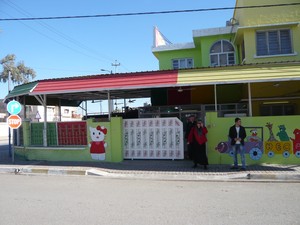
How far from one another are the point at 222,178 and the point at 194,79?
3.60m

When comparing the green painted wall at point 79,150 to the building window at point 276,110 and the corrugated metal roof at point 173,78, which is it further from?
the building window at point 276,110

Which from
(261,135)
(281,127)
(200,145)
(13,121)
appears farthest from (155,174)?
(13,121)

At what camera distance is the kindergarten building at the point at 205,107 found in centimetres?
1090

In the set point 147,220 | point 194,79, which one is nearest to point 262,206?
point 147,220

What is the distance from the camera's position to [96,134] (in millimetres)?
12562

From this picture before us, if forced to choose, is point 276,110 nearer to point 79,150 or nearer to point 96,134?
point 96,134

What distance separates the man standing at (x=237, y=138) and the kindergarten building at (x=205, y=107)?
84 cm

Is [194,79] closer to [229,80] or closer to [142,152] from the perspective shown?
[229,80]

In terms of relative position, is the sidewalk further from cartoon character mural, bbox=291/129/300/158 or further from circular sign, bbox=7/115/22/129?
circular sign, bbox=7/115/22/129

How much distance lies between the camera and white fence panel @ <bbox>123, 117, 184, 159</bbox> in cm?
1205

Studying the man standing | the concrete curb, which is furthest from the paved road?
the man standing

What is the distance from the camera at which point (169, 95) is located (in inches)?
667

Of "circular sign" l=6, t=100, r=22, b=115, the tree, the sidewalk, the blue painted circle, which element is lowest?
the sidewalk

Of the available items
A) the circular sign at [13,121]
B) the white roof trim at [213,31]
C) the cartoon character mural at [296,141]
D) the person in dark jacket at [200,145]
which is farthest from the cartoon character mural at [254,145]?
the white roof trim at [213,31]
